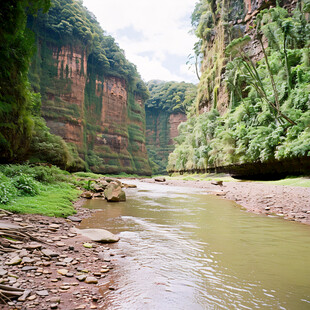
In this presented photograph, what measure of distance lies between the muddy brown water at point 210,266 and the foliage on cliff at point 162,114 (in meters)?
83.1

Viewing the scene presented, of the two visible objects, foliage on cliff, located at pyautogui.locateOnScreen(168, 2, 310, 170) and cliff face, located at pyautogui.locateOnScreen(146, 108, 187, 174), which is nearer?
foliage on cliff, located at pyautogui.locateOnScreen(168, 2, 310, 170)

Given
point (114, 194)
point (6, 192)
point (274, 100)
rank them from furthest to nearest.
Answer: point (274, 100)
point (114, 194)
point (6, 192)

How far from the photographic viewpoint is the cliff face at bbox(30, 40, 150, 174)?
4738 centimetres

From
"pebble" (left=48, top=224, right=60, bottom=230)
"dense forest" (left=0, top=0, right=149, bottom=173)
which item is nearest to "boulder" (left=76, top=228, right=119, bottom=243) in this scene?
"pebble" (left=48, top=224, right=60, bottom=230)

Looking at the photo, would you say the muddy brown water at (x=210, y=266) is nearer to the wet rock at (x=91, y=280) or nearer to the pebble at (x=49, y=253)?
the wet rock at (x=91, y=280)

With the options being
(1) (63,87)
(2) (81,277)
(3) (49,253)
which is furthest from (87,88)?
(2) (81,277)

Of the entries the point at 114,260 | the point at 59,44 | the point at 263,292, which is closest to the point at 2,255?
the point at 114,260

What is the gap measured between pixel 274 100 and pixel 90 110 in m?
47.3

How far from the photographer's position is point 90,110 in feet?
189

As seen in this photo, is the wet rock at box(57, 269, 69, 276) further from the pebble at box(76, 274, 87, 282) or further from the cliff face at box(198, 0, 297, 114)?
the cliff face at box(198, 0, 297, 114)

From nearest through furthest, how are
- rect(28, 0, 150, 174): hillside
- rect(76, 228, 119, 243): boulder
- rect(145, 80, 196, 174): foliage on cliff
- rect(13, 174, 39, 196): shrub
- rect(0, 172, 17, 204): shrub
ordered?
1. rect(76, 228, 119, 243): boulder
2. rect(0, 172, 17, 204): shrub
3. rect(13, 174, 39, 196): shrub
4. rect(28, 0, 150, 174): hillside
5. rect(145, 80, 196, 174): foliage on cliff

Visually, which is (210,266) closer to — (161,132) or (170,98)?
(161,132)

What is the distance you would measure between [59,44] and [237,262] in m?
59.5

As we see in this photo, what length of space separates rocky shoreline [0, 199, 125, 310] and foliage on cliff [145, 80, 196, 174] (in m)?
84.9
